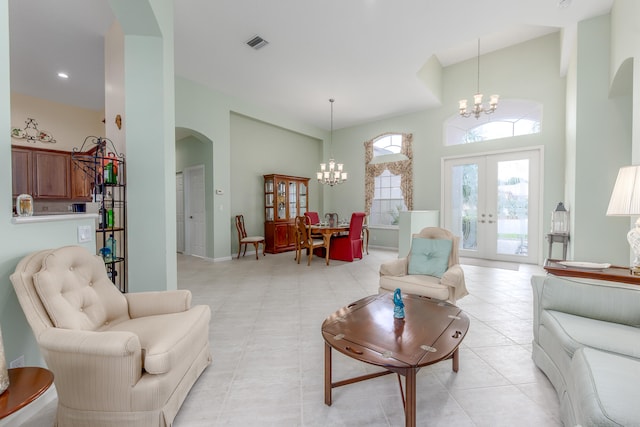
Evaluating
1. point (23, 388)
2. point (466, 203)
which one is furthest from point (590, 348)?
point (466, 203)

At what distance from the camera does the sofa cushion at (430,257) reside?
9.65ft

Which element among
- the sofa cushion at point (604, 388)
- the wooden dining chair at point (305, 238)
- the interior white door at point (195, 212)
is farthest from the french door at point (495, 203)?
the interior white door at point (195, 212)

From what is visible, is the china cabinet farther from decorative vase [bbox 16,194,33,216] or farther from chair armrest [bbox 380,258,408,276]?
decorative vase [bbox 16,194,33,216]

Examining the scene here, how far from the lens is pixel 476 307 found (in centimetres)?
325

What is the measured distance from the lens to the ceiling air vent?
406cm

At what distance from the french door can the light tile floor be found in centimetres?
250

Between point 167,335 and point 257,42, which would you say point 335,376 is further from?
point 257,42

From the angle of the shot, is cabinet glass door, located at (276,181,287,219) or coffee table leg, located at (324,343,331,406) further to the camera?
cabinet glass door, located at (276,181,287,219)

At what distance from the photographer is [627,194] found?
6.22 feet

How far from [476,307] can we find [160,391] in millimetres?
3214

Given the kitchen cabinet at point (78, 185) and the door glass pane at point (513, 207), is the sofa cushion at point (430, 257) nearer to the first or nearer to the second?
the door glass pane at point (513, 207)

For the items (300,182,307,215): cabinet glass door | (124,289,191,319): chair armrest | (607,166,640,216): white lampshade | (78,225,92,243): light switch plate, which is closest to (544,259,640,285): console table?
(607,166,640,216): white lampshade

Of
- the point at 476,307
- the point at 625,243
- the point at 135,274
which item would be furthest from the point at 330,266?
the point at 625,243

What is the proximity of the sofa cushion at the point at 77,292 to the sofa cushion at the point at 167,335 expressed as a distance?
0.14 meters
